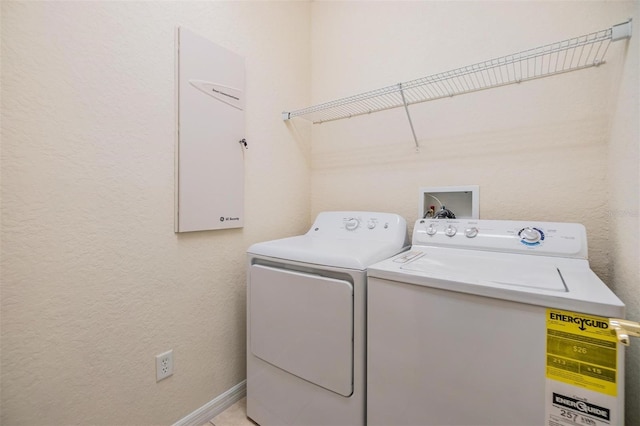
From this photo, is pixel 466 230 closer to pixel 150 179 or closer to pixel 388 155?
pixel 388 155

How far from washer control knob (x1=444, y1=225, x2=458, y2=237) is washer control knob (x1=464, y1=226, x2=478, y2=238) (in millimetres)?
47

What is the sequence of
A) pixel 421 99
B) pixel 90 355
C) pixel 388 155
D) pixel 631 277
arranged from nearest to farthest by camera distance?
pixel 631 277
pixel 90 355
pixel 421 99
pixel 388 155

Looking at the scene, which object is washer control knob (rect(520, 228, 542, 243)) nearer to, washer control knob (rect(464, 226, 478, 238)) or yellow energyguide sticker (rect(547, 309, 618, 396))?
washer control knob (rect(464, 226, 478, 238))

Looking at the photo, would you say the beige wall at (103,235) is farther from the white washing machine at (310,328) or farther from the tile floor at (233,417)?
the white washing machine at (310,328)

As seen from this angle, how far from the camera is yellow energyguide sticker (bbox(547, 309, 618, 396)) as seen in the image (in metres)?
0.63

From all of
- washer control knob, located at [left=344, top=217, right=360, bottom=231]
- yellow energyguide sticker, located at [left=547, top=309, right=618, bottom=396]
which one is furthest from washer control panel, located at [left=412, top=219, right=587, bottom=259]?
yellow energyguide sticker, located at [left=547, top=309, right=618, bottom=396]

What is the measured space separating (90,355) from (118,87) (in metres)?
1.02

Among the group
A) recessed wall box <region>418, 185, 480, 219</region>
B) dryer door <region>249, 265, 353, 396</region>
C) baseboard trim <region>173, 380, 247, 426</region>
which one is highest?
recessed wall box <region>418, 185, 480, 219</region>

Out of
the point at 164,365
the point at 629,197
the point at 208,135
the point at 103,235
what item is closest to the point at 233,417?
the point at 164,365

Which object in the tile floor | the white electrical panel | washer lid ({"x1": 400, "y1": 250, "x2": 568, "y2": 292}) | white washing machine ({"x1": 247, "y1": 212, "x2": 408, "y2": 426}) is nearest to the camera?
washer lid ({"x1": 400, "y1": 250, "x2": 568, "y2": 292})

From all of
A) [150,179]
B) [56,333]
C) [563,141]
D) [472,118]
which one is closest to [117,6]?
[150,179]

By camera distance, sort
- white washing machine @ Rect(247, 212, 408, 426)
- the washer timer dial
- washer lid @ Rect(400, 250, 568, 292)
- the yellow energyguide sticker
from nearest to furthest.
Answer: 1. the yellow energyguide sticker
2. washer lid @ Rect(400, 250, 568, 292)
3. white washing machine @ Rect(247, 212, 408, 426)
4. the washer timer dial

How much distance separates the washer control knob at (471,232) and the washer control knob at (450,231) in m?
0.05

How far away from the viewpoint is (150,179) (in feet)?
3.76
